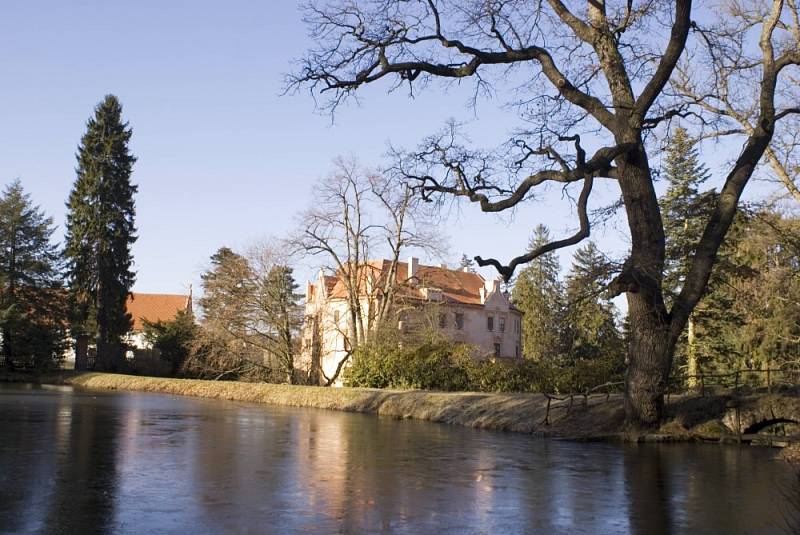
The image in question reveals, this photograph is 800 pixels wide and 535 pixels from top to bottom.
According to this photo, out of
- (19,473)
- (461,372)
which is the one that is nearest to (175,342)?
(461,372)

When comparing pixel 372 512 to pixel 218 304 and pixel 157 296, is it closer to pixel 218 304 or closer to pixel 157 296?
pixel 218 304

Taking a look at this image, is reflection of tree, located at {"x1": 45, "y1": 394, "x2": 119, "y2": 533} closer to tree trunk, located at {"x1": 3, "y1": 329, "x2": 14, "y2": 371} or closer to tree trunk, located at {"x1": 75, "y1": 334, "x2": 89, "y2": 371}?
tree trunk, located at {"x1": 3, "y1": 329, "x2": 14, "y2": 371}

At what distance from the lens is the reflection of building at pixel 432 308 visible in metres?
47.8

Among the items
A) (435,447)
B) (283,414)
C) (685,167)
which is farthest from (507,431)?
(685,167)

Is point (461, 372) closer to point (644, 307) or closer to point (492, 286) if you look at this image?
point (644, 307)

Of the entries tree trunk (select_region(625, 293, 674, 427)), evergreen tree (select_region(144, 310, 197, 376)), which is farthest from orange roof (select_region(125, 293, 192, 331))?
tree trunk (select_region(625, 293, 674, 427))

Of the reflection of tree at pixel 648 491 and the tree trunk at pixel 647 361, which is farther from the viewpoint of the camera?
the tree trunk at pixel 647 361

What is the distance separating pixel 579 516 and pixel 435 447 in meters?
8.48

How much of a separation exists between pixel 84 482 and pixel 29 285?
53.9 m

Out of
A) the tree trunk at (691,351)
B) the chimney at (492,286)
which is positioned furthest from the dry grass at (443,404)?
the chimney at (492,286)

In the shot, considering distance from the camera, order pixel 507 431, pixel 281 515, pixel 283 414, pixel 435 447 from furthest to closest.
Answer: pixel 283 414 → pixel 507 431 → pixel 435 447 → pixel 281 515

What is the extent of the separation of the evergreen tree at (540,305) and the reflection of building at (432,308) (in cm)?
834

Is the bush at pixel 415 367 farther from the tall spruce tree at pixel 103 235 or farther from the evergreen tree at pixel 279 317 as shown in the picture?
the tall spruce tree at pixel 103 235

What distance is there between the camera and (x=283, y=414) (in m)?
30.0
